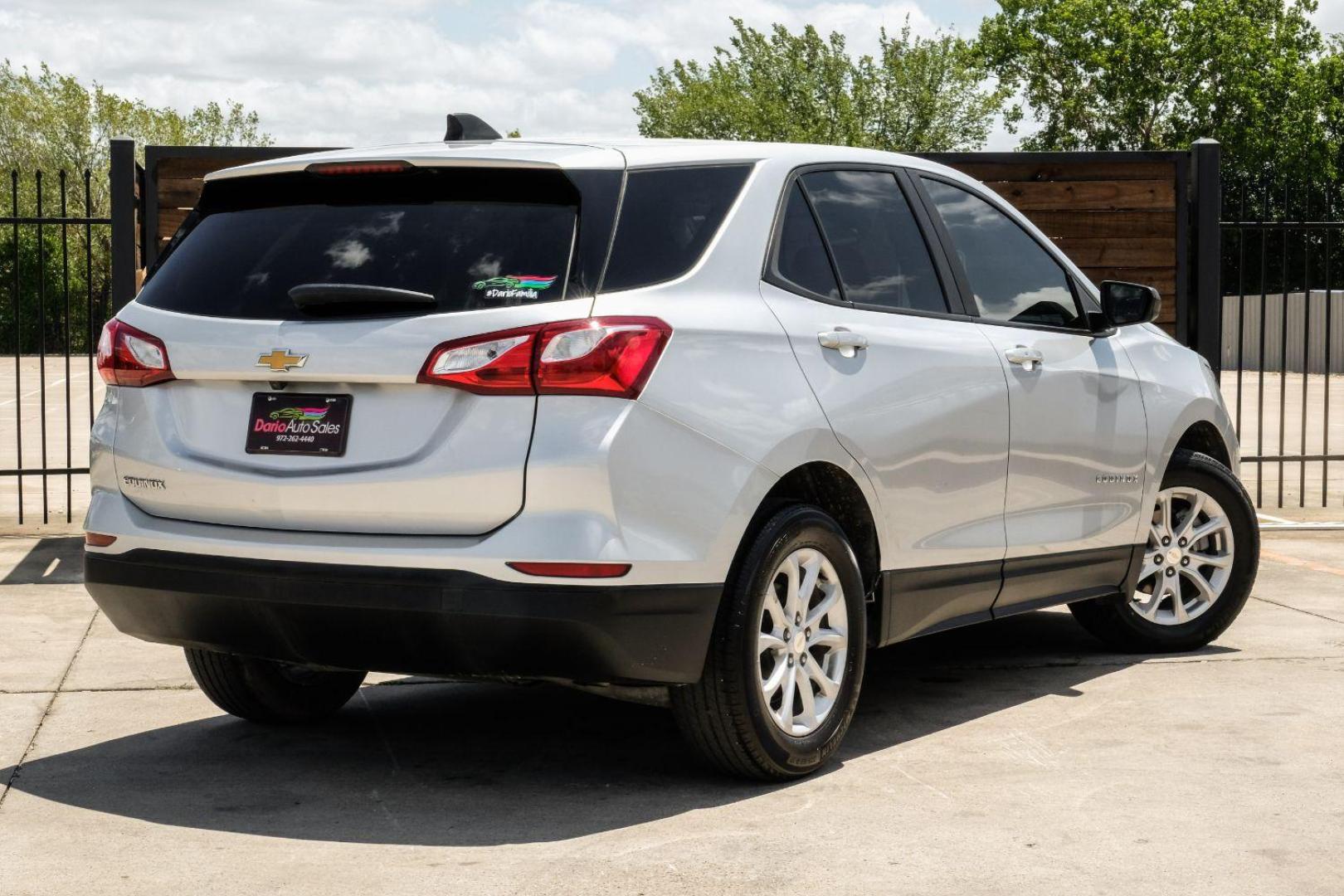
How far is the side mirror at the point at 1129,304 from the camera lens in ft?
20.1

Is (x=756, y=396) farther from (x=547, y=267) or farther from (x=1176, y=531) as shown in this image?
(x=1176, y=531)

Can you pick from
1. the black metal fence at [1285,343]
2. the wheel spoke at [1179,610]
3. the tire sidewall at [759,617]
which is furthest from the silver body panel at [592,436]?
the black metal fence at [1285,343]

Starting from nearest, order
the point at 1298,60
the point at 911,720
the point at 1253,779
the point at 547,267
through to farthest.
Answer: the point at 547,267, the point at 1253,779, the point at 911,720, the point at 1298,60

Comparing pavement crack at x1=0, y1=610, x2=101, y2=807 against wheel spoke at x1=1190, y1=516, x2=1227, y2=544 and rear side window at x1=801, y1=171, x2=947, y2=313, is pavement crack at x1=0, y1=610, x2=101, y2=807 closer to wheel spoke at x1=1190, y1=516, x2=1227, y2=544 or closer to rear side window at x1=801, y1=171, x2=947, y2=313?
rear side window at x1=801, y1=171, x2=947, y2=313

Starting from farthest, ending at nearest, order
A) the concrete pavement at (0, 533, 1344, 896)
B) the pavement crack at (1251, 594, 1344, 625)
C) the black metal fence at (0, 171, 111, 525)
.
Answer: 1. the black metal fence at (0, 171, 111, 525)
2. the pavement crack at (1251, 594, 1344, 625)
3. the concrete pavement at (0, 533, 1344, 896)

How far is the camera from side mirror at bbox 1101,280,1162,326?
20.1ft

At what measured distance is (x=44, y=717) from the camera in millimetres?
5617

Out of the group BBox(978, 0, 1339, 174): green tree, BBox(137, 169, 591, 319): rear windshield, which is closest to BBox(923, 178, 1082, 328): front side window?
BBox(137, 169, 591, 319): rear windshield

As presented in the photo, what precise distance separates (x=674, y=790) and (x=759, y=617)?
1.86 ft

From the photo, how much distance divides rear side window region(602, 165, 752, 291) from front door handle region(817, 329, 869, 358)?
0.44m

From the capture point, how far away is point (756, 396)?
446 cm

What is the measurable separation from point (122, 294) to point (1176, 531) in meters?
5.73

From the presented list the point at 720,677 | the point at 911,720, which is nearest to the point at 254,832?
the point at 720,677

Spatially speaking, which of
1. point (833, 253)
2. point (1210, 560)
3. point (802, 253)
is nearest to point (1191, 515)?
point (1210, 560)
